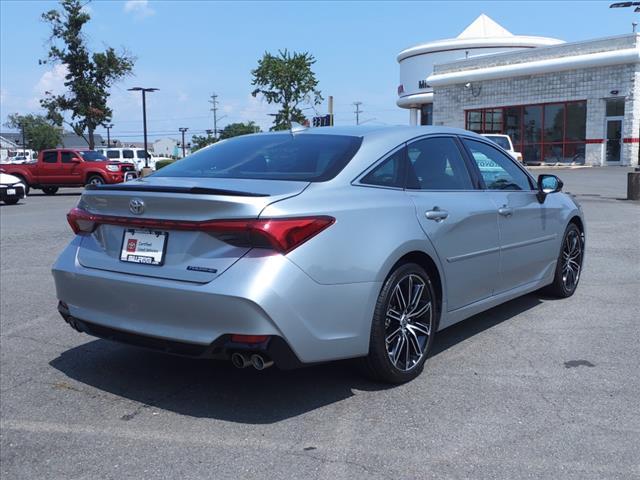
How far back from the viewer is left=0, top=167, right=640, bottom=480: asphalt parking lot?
10.3ft

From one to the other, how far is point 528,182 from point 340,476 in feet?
11.9

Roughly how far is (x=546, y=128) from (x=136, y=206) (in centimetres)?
3989

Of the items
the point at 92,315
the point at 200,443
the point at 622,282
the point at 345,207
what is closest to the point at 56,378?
the point at 92,315

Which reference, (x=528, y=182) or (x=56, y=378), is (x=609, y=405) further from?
(x=56, y=378)

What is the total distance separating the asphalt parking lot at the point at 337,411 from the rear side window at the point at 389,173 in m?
1.24

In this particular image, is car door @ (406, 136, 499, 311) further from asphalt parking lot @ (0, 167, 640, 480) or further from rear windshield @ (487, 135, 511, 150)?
rear windshield @ (487, 135, 511, 150)

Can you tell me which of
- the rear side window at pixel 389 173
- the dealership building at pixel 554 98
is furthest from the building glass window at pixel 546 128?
the rear side window at pixel 389 173

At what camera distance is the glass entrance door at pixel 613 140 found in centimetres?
3653

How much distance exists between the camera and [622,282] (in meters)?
7.12

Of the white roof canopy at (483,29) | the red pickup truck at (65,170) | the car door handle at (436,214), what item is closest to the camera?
the car door handle at (436,214)

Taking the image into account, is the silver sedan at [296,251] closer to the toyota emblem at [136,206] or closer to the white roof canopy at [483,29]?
the toyota emblem at [136,206]

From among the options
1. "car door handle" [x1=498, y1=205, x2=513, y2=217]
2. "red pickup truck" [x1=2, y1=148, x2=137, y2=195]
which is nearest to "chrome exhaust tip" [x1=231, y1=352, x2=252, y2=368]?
"car door handle" [x1=498, y1=205, x2=513, y2=217]

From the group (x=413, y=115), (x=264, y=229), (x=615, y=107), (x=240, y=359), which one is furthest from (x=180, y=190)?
(x=413, y=115)

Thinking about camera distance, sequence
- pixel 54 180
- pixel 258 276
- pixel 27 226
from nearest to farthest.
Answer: pixel 258 276 < pixel 27 226 < pixel 54 180
